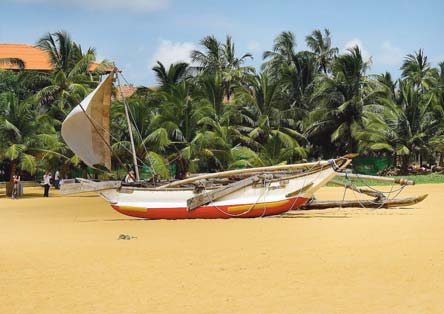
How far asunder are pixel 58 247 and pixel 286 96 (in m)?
28.8

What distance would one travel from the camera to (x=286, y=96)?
38469 millimetres

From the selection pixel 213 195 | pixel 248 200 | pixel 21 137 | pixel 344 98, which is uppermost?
pixel 344 98

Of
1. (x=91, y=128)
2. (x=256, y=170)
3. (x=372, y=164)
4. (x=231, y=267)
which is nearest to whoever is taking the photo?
(x=231, y=267)

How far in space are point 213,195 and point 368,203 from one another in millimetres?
4649

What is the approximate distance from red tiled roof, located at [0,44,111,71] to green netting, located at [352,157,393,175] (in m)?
20.1

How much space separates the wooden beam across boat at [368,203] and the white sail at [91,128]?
6.42 meters

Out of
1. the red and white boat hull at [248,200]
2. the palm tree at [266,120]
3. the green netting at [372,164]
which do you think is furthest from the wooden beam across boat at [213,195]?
the green netting at [372,164]

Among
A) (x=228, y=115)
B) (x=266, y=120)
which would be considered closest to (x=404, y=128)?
(x=266, y=120)

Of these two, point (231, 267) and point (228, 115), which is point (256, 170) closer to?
point (231, 267)

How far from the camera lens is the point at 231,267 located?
28.7 feet

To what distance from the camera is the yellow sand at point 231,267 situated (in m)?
6.70

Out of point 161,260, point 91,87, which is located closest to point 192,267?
point 161,260

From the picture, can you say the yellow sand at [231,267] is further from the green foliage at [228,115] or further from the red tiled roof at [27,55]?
the red tiled roof at [27,55]

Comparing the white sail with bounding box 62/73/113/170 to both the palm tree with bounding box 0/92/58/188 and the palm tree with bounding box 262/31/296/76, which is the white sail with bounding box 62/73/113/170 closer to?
the palm tree with bounding box 0/92/58/188
